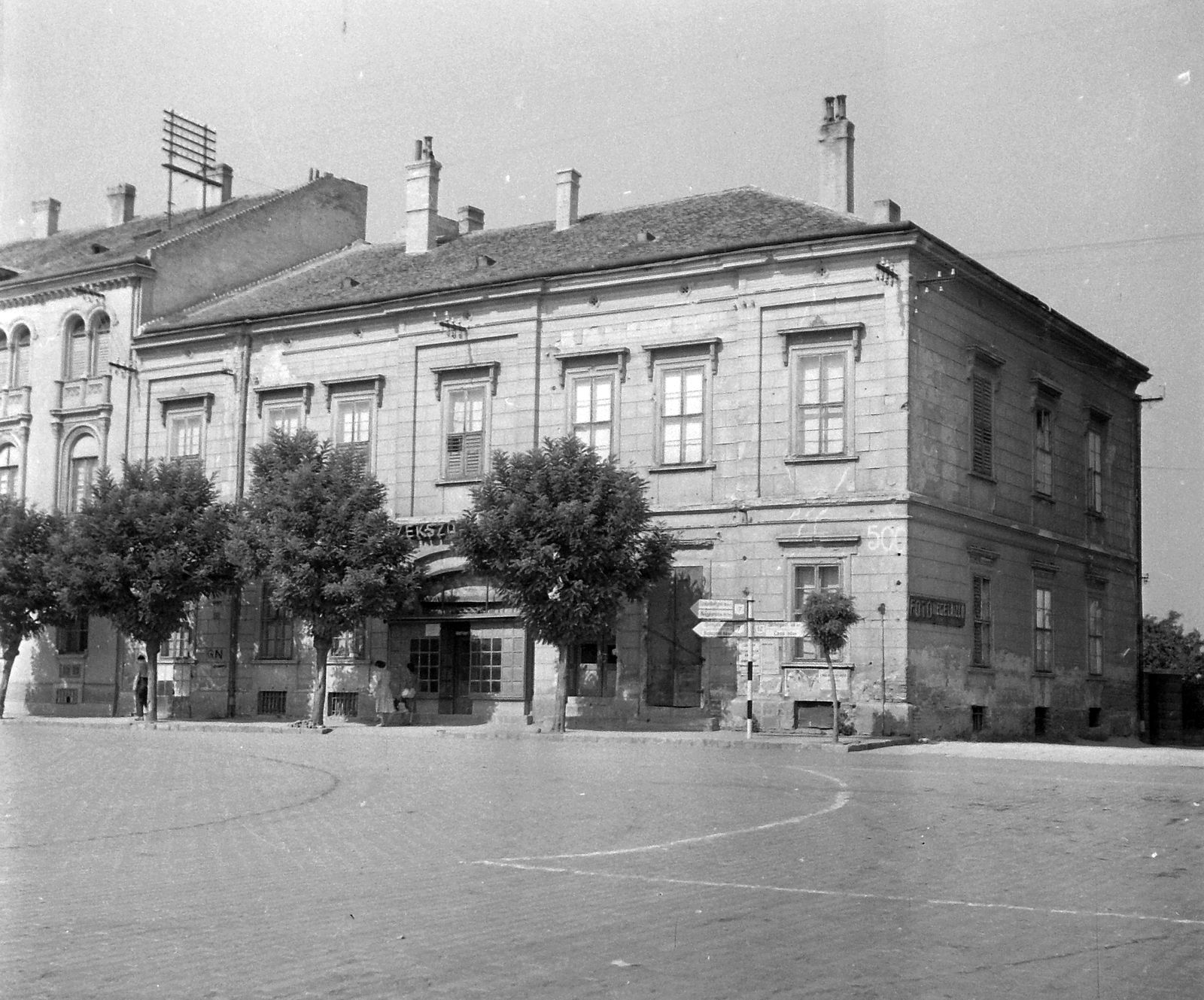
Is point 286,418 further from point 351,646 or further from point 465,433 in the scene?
point 351,646

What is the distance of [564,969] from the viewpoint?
25.6 ft

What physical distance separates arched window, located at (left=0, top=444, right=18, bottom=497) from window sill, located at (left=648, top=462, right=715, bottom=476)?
21063mm

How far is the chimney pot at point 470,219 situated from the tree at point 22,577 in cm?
1428

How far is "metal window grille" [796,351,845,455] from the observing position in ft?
108

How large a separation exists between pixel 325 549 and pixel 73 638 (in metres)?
13.1

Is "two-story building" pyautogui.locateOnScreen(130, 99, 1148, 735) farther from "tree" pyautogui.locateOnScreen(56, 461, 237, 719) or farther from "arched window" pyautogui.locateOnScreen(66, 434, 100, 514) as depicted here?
"tree" pyautogui.locateOnScreen(56, 461, 237, 719)

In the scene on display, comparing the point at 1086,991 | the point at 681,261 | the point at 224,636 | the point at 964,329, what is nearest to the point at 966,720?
the point at 964,329

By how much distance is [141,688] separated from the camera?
39.3 meters

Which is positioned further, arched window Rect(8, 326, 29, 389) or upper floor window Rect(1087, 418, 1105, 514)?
arched window Rect(8, 326, 29, 389)

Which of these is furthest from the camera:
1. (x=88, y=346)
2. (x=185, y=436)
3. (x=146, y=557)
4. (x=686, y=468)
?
(x=88, y=346)

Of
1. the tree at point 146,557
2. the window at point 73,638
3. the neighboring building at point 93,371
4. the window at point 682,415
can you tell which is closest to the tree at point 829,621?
the window at point 682,415

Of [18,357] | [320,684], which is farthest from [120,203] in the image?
[320,684]

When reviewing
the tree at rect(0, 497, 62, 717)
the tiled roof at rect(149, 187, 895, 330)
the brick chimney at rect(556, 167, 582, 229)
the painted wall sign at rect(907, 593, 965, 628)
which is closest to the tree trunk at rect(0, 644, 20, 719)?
the tree at rect(0, 497, 62, 717)

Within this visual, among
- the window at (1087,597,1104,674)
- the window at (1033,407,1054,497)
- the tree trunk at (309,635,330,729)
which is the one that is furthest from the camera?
the window at (1087,597,1104,674)
